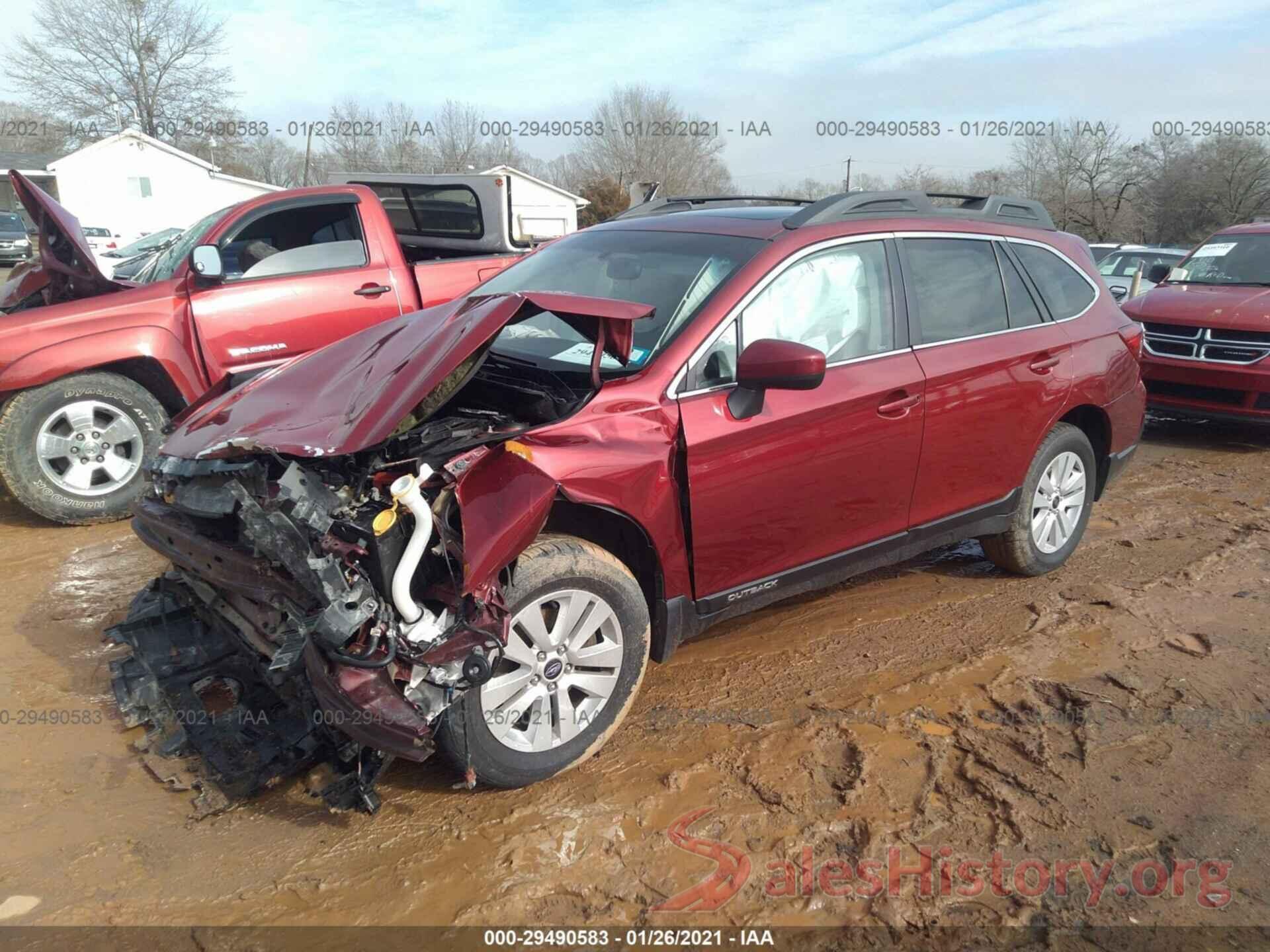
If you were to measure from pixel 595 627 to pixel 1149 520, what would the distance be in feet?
15.2

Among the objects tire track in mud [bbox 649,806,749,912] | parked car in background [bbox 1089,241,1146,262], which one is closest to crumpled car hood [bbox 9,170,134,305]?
tire track in mud [bbox 649,806,749,912]

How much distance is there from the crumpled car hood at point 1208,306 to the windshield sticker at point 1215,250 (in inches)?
21.3

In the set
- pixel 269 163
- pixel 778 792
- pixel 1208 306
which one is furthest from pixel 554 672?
pixel 269 163

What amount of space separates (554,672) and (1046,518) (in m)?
3.12

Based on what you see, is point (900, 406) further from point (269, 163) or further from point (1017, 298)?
point (269, 163)

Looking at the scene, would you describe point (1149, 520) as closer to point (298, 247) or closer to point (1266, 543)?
point (1266, 543)

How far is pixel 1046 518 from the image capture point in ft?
15.8

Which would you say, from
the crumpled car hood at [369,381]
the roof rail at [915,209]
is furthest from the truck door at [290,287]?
the roof rail at [915,209]

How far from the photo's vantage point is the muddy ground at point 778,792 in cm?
255

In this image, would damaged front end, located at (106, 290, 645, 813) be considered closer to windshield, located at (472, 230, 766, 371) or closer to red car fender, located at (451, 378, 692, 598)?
red car fender, located at (451, 378, 692, 598)

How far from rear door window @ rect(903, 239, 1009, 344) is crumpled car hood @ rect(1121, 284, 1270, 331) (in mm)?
4812

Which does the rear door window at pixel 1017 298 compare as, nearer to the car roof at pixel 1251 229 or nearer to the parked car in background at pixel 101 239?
the car roof at pixel 1251 229

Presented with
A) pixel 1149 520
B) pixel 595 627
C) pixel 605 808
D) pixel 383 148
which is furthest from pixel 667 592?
pixel 383 148

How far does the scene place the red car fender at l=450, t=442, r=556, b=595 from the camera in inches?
102
